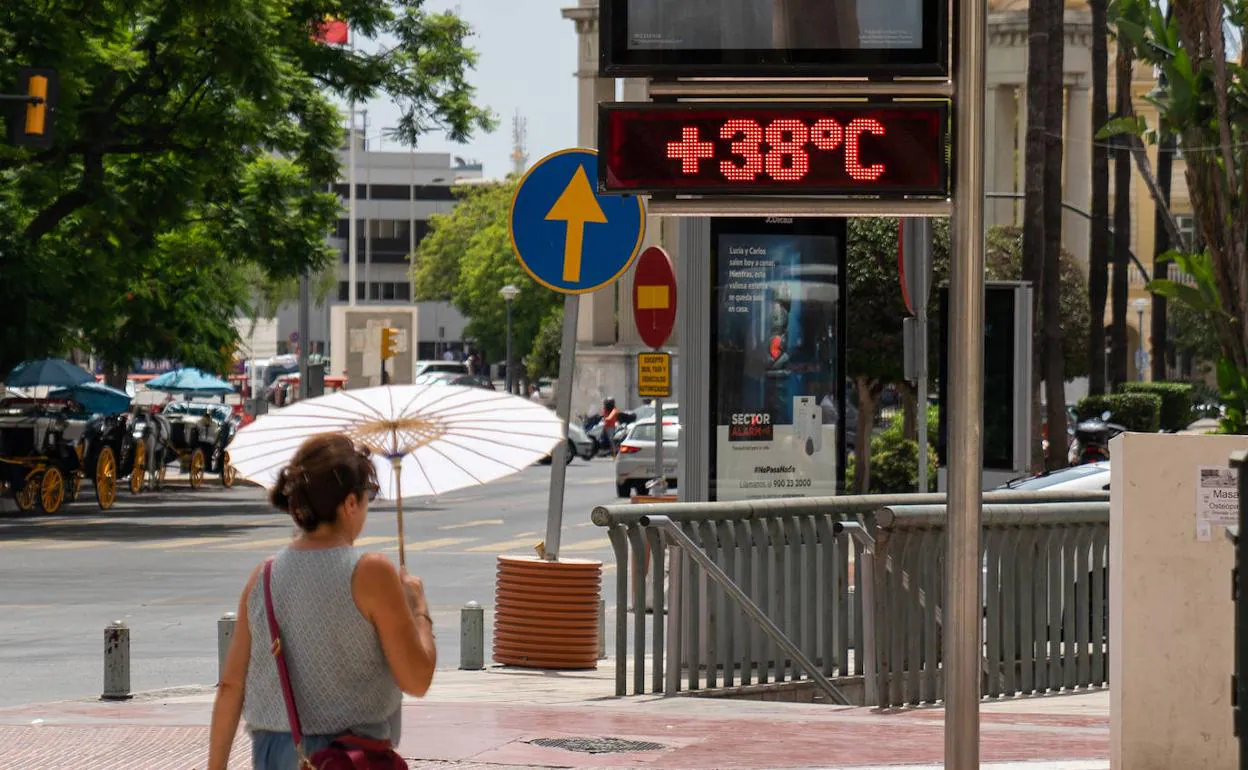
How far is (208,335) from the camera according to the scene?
49.4m

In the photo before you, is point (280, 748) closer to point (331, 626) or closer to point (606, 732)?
point (331, 626)

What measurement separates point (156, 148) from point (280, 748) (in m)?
29.0

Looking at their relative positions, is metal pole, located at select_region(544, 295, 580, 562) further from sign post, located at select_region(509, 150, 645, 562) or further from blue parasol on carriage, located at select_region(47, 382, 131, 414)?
blue parasol on carriage, located at select_region(47, 382, 131, 414)

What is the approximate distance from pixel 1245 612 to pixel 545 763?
3414mm

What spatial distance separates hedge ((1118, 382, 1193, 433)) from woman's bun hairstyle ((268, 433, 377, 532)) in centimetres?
4545

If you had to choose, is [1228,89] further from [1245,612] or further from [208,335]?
[208,335]

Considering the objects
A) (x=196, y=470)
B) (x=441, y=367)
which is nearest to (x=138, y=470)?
(x=196, y=470)

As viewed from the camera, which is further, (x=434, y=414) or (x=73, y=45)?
(x=73, y=45)

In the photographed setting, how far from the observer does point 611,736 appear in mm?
9320

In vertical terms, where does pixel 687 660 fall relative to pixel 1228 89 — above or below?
below

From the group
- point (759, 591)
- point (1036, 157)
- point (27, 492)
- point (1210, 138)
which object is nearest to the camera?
point (759, 591)

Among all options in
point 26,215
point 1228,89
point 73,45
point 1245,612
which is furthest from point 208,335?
point 1245,612

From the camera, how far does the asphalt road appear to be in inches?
549

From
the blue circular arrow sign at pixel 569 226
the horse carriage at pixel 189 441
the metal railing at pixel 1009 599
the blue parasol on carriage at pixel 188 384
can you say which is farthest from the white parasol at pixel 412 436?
the blue parasol on carriage at pixel 188 384
